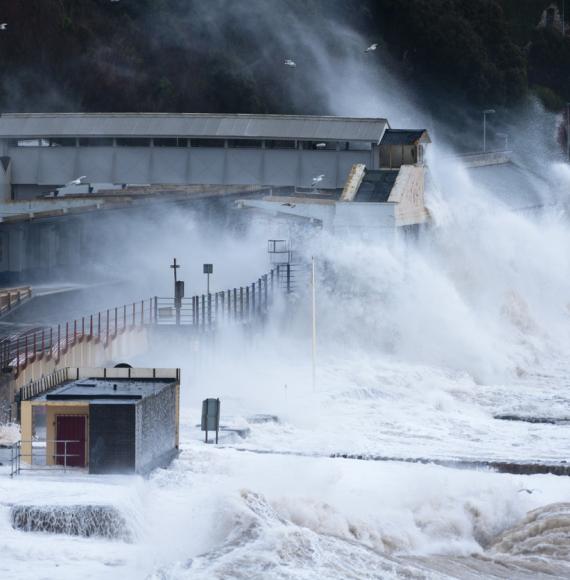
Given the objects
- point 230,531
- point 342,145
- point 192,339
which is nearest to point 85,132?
point 342,145

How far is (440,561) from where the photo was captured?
1024 inches

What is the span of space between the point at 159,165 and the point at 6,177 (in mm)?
5539

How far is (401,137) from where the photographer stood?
6212 centimetres

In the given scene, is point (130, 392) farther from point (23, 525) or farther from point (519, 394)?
point (519, 394)

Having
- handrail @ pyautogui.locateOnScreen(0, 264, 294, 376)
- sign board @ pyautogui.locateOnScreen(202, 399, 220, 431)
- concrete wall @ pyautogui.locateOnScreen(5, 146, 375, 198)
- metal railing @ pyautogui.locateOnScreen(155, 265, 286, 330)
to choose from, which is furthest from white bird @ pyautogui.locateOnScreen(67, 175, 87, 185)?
sign board @ pyautogui.locateOnScreen(202, 399, 220, 431)

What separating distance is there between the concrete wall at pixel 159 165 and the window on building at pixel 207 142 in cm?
23

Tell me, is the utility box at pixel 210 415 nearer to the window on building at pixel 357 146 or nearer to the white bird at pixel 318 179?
the white bird at pixel 318 179

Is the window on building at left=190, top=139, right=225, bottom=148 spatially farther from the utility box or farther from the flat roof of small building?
the flat roof of small building

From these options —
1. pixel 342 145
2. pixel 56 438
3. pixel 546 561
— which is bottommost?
pixel 546 561

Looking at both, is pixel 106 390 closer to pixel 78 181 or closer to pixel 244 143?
pixel 78 181

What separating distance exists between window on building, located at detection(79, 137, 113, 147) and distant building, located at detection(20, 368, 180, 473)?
37126 millimetres

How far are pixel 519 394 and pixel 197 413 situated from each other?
40.5 ft

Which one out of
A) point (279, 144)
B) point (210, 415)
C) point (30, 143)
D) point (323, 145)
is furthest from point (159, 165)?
point (210, 415)

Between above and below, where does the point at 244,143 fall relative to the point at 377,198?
above
